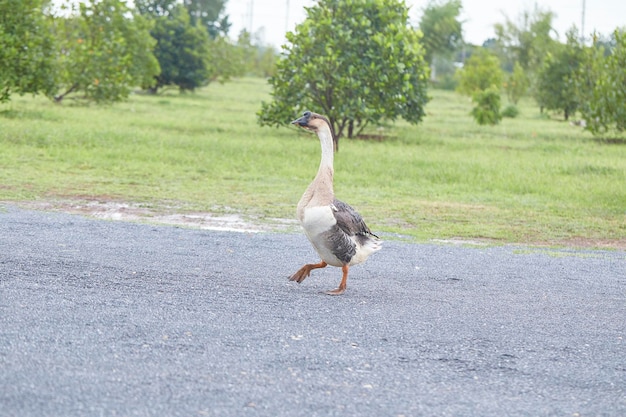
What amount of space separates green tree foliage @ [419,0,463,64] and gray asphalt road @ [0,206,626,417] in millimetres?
65518

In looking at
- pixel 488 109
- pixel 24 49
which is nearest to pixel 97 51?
pixel 24 49

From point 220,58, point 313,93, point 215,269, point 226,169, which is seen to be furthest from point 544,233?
point 220,58

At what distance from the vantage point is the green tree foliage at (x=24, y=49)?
2278 cm

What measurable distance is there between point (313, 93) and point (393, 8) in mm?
2917

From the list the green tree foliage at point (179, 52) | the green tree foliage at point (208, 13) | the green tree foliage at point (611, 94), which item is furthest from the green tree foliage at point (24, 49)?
the green tree foliage at point (208, 13)

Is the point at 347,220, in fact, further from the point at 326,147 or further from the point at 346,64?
the point at 346,64

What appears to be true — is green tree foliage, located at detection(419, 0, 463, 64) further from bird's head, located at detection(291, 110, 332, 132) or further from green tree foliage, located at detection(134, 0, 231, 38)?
Result: bird's head, located at detection(291, 110, 332, 132)

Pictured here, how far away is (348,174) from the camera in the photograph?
653 inches

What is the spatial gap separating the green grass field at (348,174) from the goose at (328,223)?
3762 mm

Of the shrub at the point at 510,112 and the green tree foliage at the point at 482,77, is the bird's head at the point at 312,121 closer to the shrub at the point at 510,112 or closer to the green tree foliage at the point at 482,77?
the shrub at the point at 510,112

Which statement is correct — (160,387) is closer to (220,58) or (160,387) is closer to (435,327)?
(435,327)

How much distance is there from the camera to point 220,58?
180ft

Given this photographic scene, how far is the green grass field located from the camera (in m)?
12.5

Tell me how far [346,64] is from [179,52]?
2327cm
